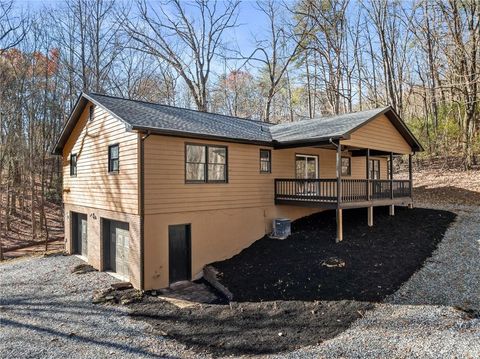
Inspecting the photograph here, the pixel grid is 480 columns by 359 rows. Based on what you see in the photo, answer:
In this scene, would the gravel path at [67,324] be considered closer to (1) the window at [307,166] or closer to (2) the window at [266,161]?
(2) the window at [266,161]

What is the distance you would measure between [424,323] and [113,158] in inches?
402

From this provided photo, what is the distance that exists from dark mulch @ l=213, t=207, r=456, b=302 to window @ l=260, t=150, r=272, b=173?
104 inches

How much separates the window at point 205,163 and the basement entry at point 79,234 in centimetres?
676

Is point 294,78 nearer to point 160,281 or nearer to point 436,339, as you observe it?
point 160,281

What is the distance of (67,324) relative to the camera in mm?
7926

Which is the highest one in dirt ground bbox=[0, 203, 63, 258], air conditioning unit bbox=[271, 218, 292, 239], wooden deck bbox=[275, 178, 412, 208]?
wooden deck bbox=[275, 178, 412, 208]

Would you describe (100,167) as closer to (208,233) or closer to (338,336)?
(208,233)

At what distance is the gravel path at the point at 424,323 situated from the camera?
5754mm

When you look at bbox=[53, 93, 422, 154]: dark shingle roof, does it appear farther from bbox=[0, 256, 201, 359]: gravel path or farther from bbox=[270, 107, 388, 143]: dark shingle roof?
bbox=[0, 256, 201, 359]: gravel path

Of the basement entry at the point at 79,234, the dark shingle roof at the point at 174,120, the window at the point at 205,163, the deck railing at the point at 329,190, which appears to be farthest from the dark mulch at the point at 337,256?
the basement entry at the point at 79,234

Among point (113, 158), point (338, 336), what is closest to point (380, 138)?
point (338, 336)

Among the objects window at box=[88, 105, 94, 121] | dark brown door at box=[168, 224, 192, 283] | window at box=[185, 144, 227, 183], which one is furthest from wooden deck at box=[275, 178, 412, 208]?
window at box=[88, 105, 94, 121]

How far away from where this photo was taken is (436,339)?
19.7ft

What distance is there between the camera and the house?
10055 mm
